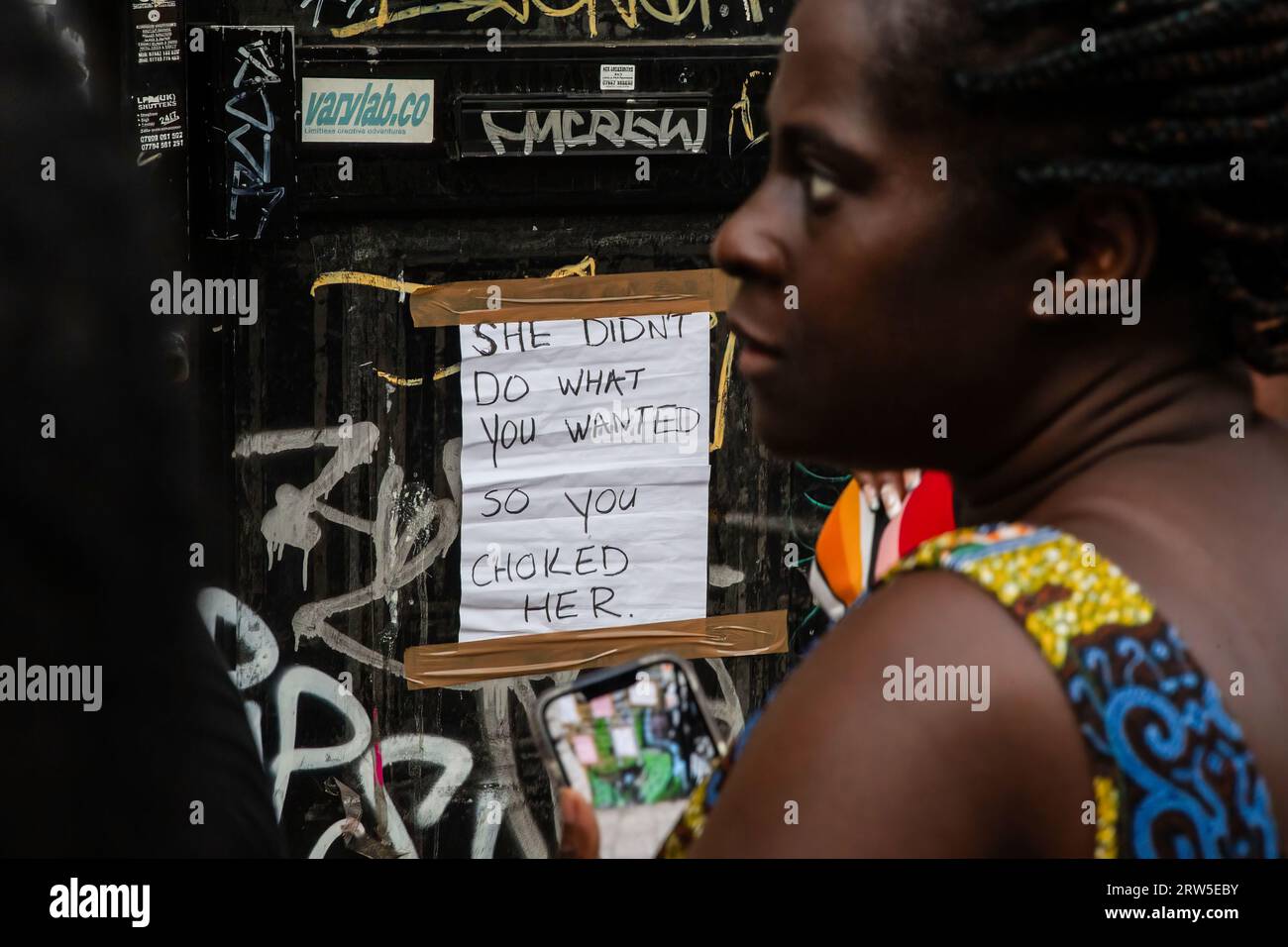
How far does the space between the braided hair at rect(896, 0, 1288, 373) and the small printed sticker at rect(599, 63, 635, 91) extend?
110 inches

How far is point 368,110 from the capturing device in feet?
12.3

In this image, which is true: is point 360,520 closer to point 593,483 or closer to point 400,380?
point 400,380

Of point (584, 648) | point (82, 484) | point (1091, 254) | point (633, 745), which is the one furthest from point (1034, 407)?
point (584, 648)

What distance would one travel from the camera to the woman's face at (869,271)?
1081mm

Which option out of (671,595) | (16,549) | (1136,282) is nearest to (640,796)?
(1136,282)

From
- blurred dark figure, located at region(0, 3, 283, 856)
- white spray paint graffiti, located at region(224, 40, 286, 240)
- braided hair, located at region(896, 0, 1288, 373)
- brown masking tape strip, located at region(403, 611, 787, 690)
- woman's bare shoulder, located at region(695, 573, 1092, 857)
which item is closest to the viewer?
blurred dark figure, located at region(0, 3, 283, 856)

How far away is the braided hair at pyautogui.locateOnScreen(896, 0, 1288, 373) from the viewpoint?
1040 mm

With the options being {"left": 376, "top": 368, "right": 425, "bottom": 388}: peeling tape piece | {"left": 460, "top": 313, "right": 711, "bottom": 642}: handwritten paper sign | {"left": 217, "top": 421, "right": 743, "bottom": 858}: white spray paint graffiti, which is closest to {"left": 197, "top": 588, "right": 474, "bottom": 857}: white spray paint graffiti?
{"left": 217, "top": 421, "right": 743, "bottom": 858}: white spray paint graffiti

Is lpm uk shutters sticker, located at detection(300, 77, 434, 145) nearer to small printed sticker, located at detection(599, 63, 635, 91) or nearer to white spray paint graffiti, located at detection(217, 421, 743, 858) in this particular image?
small printed sticker, located at detection(599, 63, 635, 91)

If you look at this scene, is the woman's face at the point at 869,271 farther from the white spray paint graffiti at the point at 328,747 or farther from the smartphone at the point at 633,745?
the white spray paint graffiti at the point at 328,747

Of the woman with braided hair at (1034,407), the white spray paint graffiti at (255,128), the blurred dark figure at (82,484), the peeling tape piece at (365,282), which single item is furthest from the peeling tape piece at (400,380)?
the blurred dark figure at (82,484)

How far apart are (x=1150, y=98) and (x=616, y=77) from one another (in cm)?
282

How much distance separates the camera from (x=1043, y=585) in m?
0.98
